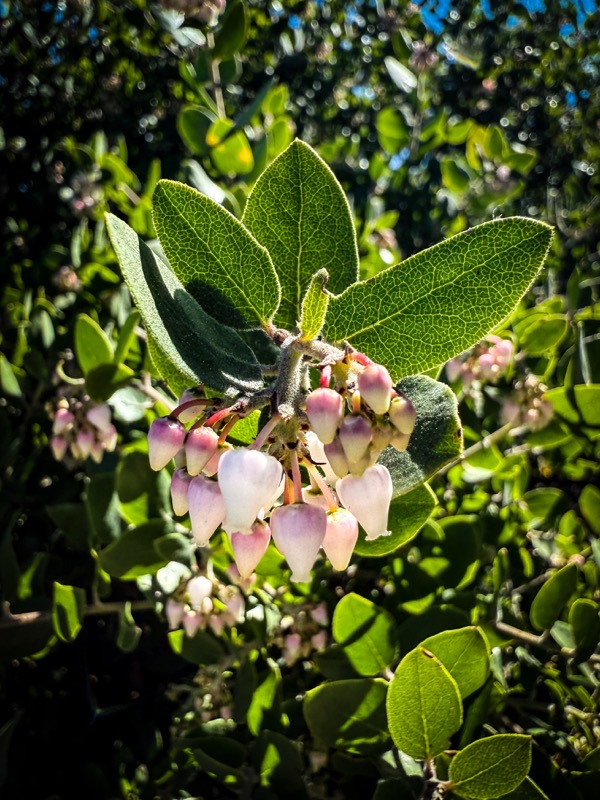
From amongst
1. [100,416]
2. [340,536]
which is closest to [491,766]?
[340,536]

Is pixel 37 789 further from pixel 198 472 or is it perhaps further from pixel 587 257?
pixel 587 257

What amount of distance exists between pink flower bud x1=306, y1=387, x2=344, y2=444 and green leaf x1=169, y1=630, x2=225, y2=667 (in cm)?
103

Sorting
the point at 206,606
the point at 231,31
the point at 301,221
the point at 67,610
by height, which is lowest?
the point at 206,606

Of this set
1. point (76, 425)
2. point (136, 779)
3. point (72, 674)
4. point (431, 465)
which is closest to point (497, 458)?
point (431, 465)

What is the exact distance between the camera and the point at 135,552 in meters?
1.42

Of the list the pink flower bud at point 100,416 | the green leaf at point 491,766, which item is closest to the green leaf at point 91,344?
the pink flower bud at point 100,416

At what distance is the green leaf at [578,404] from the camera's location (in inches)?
69.3

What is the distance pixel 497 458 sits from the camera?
5.97 feet

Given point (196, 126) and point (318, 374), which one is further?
point (196, 126)

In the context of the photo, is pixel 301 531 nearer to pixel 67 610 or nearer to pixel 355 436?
pixel 355 436

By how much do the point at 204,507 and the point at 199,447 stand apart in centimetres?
8

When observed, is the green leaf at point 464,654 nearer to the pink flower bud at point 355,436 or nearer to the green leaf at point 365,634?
the green leaf at point 365,634

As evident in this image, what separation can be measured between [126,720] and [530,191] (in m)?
4.27

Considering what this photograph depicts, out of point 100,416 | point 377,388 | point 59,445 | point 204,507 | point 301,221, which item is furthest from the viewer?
point 59,445
